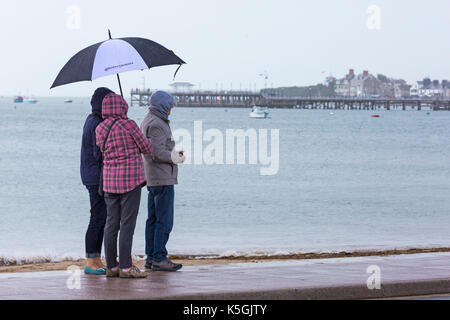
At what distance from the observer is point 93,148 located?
8555 mm

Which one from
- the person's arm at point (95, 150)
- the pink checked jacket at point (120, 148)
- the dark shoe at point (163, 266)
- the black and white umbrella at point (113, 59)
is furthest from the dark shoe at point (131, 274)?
the black and white umbrella at point (113, 59)

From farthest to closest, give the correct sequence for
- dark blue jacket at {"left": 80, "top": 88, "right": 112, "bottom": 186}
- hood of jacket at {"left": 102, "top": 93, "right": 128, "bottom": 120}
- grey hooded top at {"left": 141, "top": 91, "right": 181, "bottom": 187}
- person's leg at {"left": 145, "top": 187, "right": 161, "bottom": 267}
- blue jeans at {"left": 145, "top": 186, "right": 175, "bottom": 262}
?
person's leg at {"left": 145, "top": 187, "right": 161, "bottom": 267}
blue jeans at {"left": 145, "top": 186, "right": 175, "bottom": 262}
grey hooded top at {"left": 141, "top": 91, "right": 181, "bottom": 187}
dark blue jacket at {"left": 80, "top": 88, "right": 112, "bottom": 186}
hood of jacket at {"left": 102, "top": 93, "right": 128, "bottom": 120}

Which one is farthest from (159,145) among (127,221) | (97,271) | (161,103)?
(97,271)

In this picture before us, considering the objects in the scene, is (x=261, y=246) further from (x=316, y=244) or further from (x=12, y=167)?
(x=12, y=167)

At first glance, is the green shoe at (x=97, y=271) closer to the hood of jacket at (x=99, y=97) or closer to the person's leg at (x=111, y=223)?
the person's leg at (x=111, y=223)

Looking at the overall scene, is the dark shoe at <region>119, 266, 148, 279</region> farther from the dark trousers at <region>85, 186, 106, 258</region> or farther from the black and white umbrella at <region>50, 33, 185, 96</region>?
the black and white umbrella at <region>50, 33, 185, 96</region>

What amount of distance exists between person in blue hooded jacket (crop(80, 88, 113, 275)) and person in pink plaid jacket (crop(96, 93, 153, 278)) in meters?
0.23

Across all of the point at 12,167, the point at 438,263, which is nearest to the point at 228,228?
the point at 438,263

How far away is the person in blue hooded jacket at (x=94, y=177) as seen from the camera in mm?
8523

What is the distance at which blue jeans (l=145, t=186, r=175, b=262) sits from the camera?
8.89 m

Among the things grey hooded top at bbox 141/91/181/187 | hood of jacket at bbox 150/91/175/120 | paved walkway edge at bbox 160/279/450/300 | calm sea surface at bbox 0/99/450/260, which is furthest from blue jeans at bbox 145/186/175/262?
calm sea surface at bbox 0/99/450/260

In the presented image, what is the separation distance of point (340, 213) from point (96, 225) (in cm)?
2088

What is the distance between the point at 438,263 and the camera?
31.4 ft

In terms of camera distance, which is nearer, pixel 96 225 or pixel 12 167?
pixel 96 225
